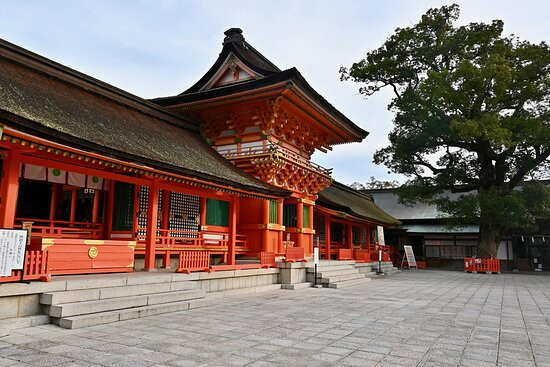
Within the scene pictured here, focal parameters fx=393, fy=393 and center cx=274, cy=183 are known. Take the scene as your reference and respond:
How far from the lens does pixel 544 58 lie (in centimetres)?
2180

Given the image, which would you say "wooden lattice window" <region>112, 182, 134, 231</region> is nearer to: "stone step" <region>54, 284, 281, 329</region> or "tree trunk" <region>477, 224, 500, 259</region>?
"stone step" <region>54, 284, 281, 329</region>

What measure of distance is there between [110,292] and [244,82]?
10.2 meters

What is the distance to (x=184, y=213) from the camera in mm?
13461

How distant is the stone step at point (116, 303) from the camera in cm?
667

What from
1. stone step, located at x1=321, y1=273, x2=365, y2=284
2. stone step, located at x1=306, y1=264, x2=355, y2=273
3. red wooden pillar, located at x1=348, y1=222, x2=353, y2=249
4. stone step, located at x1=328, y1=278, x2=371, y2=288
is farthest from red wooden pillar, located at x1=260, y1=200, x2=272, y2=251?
red wooden pillar, located at x1=348, y1=222, x2=353, y2=249

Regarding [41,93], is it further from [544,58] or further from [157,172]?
[544,58]

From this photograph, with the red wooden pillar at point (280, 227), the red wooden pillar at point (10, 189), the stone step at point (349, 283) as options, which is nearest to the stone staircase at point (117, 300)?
the red wooden pillar at point (10, 189)

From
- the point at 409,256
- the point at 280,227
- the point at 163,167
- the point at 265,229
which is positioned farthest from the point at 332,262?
the point at 409,256

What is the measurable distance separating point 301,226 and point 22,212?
1062 cm

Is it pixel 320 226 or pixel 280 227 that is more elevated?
pixel 320 226

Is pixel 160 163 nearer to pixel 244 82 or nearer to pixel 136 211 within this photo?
pixel 136 211

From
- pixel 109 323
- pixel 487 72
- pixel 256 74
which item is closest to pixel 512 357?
pixel 109 323

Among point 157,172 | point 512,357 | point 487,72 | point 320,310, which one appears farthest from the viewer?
point 487,72

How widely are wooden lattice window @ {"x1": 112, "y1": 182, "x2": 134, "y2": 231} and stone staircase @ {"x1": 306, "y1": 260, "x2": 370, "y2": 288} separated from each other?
22.4ft
